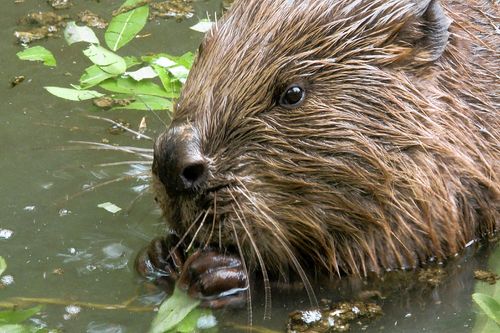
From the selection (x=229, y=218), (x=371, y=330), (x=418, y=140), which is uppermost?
(x=418, y=140)

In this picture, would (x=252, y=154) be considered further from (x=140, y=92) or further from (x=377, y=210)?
(x=140, y=92)

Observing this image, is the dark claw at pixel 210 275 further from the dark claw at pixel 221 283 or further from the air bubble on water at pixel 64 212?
the air bubble on water at pixel 64 212

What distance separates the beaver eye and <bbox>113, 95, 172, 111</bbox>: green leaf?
3.55 ft

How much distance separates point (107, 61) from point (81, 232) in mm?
953

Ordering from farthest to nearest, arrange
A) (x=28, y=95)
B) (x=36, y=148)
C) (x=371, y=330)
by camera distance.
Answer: (x=28, y=95) → (x=36, y=148) → (x=371, y=330)

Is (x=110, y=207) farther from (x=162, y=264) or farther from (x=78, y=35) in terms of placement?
(x=78, y=35)

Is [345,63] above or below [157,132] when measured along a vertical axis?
above

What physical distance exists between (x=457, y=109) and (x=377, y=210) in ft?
1.73

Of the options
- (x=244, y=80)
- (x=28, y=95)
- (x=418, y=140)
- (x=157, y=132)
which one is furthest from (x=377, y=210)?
(x=28, y=95)

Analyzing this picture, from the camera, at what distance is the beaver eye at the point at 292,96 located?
441cm

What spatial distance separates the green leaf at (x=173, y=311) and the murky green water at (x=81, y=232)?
0.10 m

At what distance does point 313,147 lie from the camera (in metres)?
4.38

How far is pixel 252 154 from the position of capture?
4.35m

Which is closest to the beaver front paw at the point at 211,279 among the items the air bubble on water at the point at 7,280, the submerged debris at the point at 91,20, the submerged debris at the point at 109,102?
the air bubble on water at the point at 7,280
